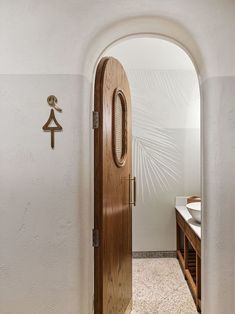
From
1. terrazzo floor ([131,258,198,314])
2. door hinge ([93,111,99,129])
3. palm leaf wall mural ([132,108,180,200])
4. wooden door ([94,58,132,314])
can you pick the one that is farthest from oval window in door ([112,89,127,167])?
terrazzo floor ([131,258,198,314])

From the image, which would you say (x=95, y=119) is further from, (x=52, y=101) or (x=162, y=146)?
(x=162, y=146)

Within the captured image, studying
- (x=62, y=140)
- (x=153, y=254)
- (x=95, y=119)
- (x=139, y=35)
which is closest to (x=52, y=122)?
(x=62, y=140)

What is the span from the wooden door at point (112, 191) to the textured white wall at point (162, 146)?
115 centimetres

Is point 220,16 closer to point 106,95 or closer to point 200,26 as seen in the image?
point 200,26

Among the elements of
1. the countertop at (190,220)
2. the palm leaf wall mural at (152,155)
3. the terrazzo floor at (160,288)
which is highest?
the palm leaf wall mural at (152,155)

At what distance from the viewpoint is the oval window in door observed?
179 cm

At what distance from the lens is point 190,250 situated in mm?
2975

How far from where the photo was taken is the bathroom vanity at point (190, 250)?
2125mm

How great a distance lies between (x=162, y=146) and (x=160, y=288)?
→ 5.43 feet

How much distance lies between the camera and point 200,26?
4.49ft

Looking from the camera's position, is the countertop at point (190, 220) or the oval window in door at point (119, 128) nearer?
the oval window in door at point (119, 128)

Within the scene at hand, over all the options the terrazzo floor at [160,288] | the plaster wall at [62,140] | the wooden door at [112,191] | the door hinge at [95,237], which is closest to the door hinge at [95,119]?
the wooden door at [112,191]

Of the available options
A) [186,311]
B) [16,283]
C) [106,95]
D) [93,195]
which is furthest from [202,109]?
[186,311]

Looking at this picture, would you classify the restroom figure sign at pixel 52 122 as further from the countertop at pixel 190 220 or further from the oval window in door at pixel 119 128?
the countertop at pixel 190 220
